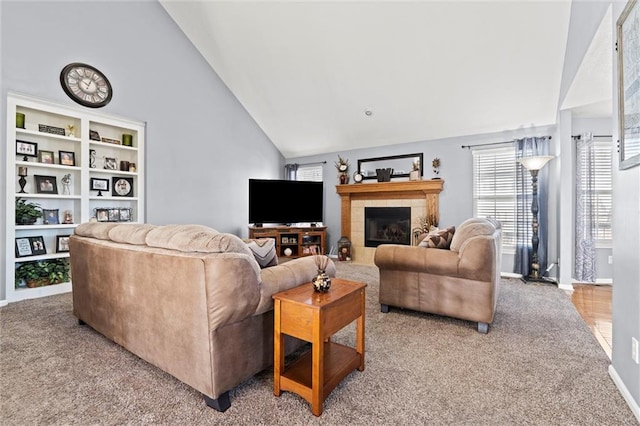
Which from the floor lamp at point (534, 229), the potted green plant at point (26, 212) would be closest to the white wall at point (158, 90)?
the potted green plant at point (26, 212)

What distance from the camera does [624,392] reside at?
1692 mm

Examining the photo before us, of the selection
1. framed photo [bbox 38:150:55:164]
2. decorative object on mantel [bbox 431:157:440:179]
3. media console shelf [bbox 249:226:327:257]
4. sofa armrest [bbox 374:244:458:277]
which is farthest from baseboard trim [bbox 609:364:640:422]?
framed photo [bbox 38:150:55:164]

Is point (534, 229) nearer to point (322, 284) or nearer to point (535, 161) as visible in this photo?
point (535, 161)

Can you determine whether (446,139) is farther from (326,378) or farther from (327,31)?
(326,378)

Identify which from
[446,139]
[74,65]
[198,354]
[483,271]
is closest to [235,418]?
[198,354]

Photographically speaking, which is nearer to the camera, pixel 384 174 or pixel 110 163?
pixel 110 163

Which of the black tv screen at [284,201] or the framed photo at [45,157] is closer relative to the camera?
the framed photo at [45,157]

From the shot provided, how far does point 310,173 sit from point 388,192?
79.6 inches

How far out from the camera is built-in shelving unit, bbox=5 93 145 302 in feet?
11.0

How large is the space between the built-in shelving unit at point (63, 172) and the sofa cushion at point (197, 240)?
2871mm

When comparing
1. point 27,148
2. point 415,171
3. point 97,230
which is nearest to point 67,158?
point 27,148

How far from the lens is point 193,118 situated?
5098 millimetres

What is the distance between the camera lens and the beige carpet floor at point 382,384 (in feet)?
4.99

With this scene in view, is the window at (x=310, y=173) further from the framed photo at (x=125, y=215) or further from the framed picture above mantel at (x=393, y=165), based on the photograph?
the framed photo at (x=125, y=215)
